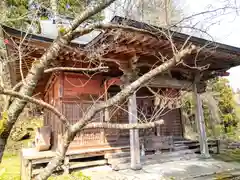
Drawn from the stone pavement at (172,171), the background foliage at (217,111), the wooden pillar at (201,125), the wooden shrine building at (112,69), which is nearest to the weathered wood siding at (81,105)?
the wooden shrine building at (112,69)

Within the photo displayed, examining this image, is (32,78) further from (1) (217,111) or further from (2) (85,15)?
(1) (217,111)

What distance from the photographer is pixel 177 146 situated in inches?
270

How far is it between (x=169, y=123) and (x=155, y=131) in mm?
1010

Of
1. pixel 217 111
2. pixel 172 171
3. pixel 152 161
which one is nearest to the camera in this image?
pixel 172 171

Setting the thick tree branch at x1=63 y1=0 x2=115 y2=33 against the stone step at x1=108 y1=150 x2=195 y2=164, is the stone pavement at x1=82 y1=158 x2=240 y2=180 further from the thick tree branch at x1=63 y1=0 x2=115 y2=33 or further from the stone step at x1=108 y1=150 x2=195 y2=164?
the thick tree branch at x1=63 y1=0 x2=115 y2=33

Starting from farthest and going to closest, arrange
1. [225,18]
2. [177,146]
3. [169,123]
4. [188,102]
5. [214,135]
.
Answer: [188,102], [214,135], [169,123], [177,146], [225,18]

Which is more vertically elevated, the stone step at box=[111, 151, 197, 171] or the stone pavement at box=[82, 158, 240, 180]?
the stone step at box=[111, 151, 197, 171]

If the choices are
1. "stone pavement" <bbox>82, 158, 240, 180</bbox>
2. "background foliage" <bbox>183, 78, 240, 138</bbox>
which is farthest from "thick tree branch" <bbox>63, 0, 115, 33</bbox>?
"background foliage" <bbox>183, 78, 240, 138</bbox>

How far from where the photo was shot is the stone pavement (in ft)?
14.5

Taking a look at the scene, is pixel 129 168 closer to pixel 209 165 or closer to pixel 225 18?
pixel 209 165

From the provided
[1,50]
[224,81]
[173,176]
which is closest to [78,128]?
[173,176]

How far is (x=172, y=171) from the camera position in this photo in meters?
4.88

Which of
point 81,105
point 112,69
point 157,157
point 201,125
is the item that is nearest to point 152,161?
point 157,157

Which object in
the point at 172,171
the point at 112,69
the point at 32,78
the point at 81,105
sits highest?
the point at 112,69
